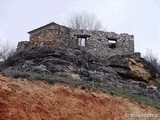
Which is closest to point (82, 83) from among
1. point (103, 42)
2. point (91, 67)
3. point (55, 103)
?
point (55, 103)

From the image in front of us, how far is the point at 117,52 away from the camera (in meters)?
26.2

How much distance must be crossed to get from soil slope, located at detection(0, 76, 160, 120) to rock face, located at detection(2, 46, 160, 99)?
2384 millimetres

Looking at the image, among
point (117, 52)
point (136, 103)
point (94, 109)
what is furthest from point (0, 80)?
point (117, 52)

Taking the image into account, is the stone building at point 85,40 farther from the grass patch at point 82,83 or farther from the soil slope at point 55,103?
the soil slope at point 55,103

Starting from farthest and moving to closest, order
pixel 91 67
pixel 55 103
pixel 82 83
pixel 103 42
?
pixel 103 42 → pixel 91 67 → pixel 82 83 → pixel 55 103

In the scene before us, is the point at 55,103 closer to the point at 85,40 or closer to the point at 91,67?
the point at 91,67

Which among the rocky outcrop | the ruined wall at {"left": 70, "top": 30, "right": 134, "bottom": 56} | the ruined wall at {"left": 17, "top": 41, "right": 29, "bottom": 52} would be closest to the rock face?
the rocky outcrop

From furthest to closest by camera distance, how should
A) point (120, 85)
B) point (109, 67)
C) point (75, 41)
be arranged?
point (75, 41) < point (109, 67) < point (120, 85)

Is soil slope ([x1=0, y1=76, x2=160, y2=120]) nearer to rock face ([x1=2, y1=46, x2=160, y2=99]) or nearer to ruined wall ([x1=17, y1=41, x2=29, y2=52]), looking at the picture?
rock face ([x1=2, y1=46, x2=160, y2=99])

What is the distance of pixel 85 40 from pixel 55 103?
12.1 metres

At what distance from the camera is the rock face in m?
19.4

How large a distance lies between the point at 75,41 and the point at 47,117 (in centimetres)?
1251

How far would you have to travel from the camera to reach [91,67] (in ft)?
70.2

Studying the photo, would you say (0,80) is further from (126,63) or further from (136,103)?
(126,63)
